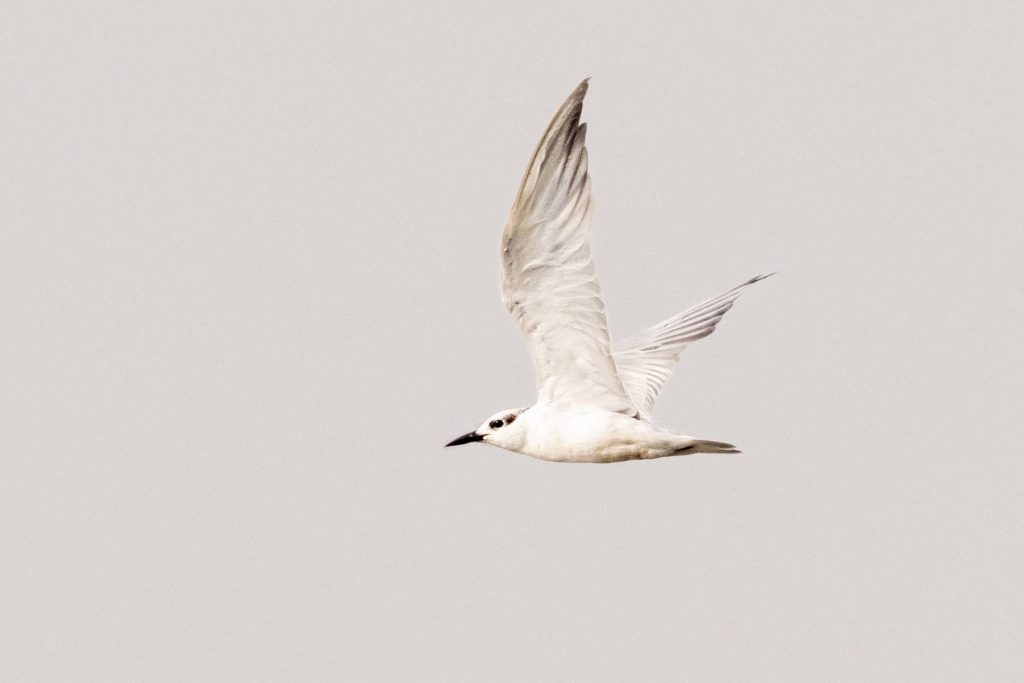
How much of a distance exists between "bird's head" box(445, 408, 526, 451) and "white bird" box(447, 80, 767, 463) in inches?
0.4

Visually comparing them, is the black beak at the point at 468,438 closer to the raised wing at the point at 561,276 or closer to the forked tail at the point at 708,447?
the raised wing at the point at 561,276

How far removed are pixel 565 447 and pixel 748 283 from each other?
366 cm

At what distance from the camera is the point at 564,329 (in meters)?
12.6

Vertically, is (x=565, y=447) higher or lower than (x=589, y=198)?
lower

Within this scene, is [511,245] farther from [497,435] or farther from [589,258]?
[497,435]

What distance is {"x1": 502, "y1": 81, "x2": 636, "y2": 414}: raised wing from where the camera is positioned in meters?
11.3

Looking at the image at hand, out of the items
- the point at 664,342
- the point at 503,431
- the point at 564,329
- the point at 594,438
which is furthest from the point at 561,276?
the point at 664,342

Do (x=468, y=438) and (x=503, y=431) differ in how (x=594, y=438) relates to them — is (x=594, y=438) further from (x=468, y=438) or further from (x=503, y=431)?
(x=468, y=438)

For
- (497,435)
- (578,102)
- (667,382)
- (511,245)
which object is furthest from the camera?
(667,382)

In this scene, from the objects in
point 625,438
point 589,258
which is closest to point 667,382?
point 625,438

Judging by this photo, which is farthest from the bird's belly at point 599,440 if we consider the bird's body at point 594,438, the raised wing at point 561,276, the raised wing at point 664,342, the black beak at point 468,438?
the raised wing at point 664,342

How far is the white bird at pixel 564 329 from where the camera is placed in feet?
37.3

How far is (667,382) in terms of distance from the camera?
15.2 metres

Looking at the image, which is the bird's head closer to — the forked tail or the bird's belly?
the bird's belly
